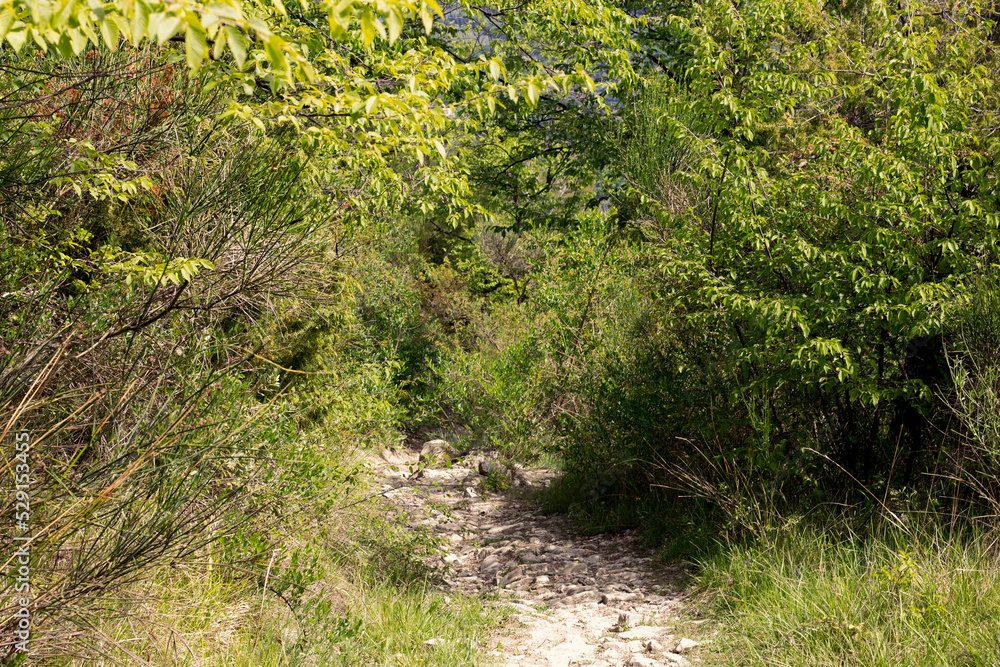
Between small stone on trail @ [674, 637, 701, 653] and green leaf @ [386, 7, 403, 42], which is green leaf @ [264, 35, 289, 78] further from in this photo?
small stone on trail @ [674, 637, 701, 653]

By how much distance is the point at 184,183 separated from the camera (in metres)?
3.85

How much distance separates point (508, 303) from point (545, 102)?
374cm

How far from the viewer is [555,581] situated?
5.60 meters

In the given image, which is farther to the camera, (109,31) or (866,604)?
(866,604)

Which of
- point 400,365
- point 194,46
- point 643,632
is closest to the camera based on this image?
point 194,46

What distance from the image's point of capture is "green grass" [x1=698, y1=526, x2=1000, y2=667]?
314cm

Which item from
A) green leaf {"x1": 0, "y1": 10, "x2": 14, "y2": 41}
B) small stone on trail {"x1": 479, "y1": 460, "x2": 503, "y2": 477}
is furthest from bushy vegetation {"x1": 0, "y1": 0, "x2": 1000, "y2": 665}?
small stone on trail {"x1": 479, "y1": 460, "x2": 503, "y2": 477}

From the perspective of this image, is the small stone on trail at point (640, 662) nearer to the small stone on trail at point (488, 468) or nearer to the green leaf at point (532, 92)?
the green leaf at point (532, 92)

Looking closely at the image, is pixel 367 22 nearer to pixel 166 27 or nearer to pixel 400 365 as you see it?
pixel 166 27

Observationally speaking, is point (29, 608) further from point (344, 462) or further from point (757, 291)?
point (757, 291)

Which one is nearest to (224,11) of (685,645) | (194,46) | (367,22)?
(194,46)

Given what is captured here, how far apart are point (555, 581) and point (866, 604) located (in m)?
2.57

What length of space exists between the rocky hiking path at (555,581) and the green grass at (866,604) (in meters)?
0.38

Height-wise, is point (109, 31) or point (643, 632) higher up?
point (109, 31)
